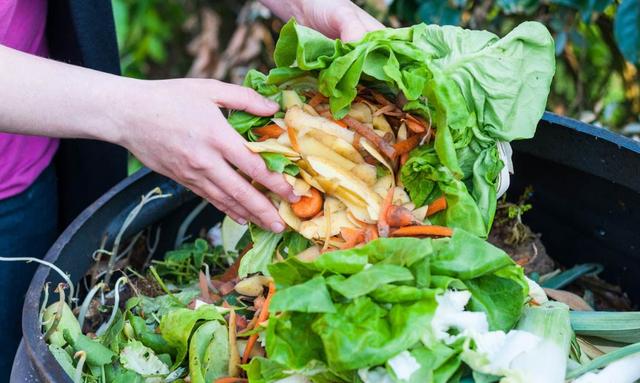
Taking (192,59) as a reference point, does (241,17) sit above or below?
above

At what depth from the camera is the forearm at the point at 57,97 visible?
120 cm

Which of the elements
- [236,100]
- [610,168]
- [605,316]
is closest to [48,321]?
[236,100]

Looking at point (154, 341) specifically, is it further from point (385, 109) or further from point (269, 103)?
point (385, 109)

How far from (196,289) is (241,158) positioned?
0.50m

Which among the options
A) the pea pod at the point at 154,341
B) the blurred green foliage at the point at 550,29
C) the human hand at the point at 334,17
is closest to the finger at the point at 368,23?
the human hand at the point at 334,17

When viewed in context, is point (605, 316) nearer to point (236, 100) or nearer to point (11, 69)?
point (236, 100)

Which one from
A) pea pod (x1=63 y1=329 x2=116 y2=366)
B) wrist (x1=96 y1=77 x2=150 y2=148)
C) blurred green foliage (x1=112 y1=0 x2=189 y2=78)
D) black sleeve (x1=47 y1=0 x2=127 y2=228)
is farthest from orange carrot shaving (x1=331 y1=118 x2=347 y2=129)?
blurred green foliage (x1=112 y1=0 x2=189 y2=78)

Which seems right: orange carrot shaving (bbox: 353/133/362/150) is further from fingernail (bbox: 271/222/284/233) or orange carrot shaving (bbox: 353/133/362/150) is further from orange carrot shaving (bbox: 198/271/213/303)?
orange carrot shaving (bbox: 198/271/213/303)

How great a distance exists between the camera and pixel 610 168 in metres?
1.55

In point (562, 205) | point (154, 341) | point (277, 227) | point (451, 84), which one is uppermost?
point (451, 84)

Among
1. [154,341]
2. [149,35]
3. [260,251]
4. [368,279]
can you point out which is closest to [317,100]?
[260,251]

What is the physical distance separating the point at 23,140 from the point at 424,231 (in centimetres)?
93

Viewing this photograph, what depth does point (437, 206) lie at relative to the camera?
1.30 m

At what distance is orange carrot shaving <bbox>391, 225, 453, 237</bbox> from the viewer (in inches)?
49.4
